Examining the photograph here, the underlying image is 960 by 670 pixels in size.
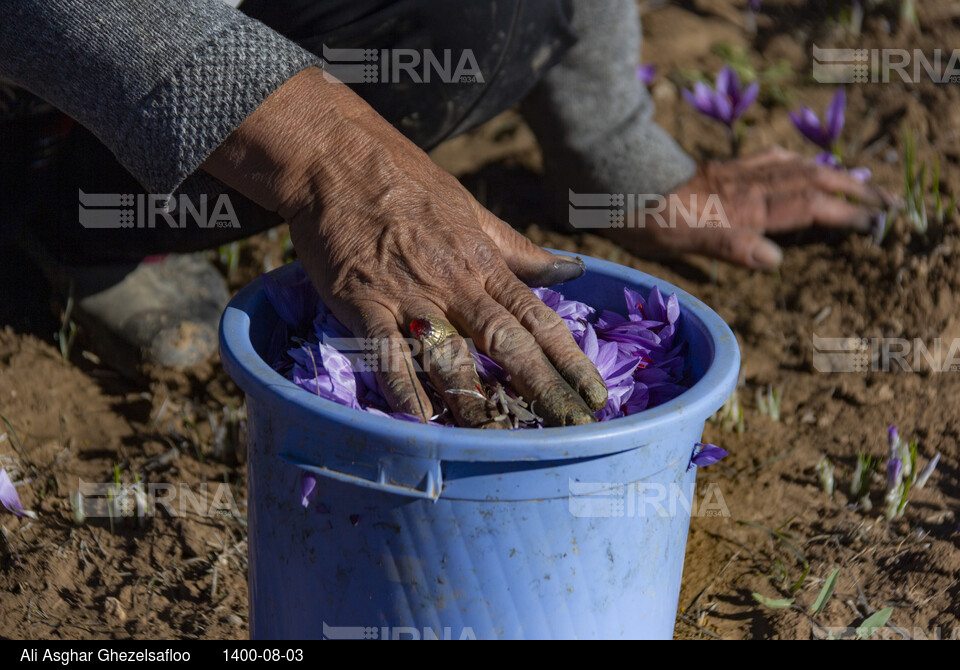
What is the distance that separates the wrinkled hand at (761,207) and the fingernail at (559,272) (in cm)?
121

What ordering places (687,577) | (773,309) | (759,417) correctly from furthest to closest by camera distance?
(773,309) < (759,417) < (687,577)

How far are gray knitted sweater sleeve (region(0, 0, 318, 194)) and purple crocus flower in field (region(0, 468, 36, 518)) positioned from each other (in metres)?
0.69

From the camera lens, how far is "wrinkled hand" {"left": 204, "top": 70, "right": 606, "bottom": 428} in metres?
1.22

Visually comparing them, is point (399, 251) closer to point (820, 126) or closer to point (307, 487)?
point (307, 487)

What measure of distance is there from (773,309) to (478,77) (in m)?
1.04

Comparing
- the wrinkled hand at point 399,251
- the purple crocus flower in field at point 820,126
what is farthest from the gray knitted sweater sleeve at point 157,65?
the purple crocus flower in field at point 820,126

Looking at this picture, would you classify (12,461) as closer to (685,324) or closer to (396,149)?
(396,149)

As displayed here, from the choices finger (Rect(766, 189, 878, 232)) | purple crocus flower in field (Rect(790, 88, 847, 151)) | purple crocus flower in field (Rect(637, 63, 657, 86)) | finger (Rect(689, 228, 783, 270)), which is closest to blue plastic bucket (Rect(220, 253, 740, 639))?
finger (Rect(689, 228, 783, 270))

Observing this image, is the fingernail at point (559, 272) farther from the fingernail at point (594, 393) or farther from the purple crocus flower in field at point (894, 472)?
the purple crocus flower in field at point (894, 472)

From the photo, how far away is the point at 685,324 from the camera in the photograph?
1.43 meters

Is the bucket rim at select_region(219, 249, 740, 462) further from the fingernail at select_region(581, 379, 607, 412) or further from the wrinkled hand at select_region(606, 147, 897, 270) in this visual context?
the wrinkled hand at select_region(606, 147, 897, 270)

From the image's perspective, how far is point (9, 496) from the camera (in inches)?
68.1

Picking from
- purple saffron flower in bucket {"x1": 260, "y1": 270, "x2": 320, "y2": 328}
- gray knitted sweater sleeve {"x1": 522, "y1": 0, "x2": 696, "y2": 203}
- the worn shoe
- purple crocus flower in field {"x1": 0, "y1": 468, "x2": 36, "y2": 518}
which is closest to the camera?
purple saffron flower in bucket {"x1": 260, "y1": 270, "x2": 320, "y2": 328}
